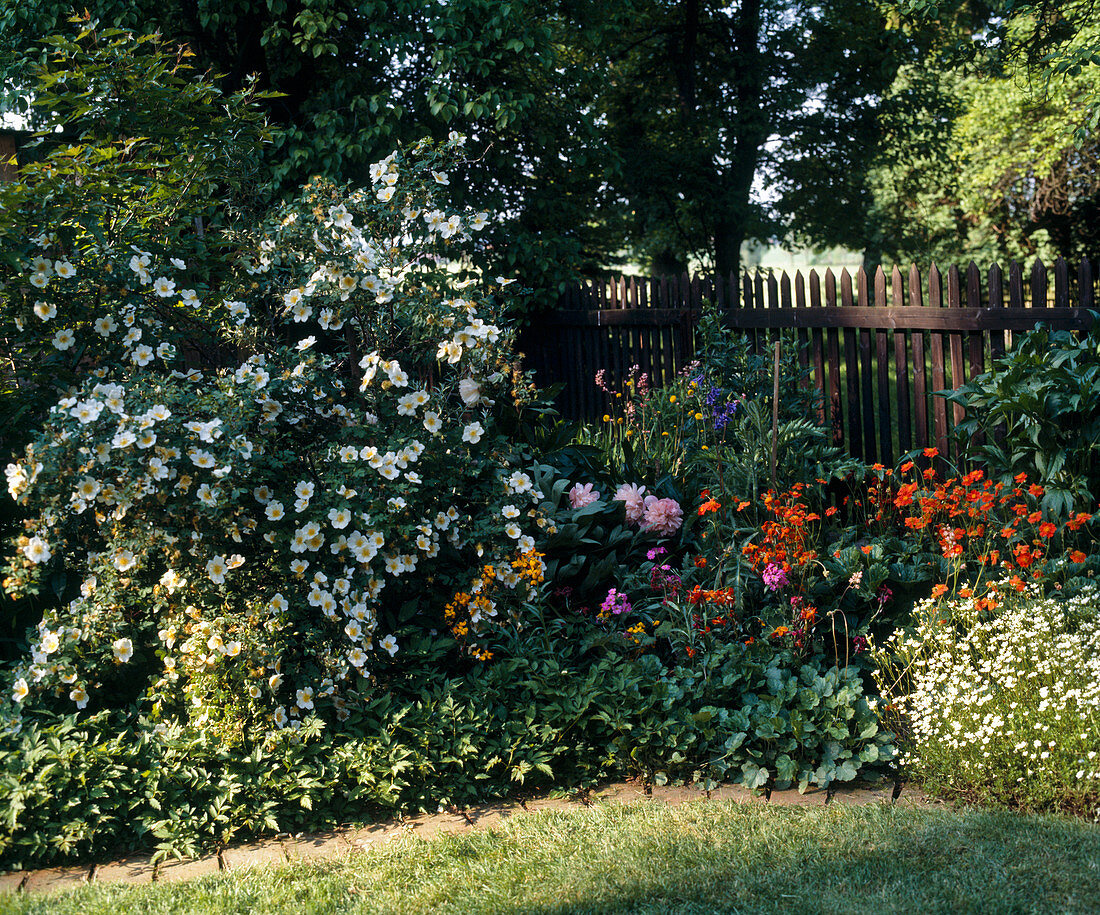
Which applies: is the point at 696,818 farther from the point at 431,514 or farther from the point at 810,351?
the point at 810,351

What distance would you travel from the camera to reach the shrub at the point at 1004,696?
2865 mm

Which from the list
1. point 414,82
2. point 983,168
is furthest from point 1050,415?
point 983,168

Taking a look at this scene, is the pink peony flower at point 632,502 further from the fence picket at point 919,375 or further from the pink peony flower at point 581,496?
the fence picket at point 919,375


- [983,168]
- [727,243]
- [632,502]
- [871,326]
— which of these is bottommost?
[632,502]

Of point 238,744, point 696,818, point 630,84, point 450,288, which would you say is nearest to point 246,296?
point 450,288

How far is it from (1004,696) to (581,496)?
2005 millimetres

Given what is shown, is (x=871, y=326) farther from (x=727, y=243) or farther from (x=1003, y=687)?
(x=727, y=243)

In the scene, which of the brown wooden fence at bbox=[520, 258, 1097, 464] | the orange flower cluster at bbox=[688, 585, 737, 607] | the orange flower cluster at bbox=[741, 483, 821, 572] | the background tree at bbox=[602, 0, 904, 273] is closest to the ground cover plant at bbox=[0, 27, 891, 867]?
the orange flower cluster at bbox=[688, 585, 737, 607]

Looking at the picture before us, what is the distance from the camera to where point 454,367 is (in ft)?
13.6

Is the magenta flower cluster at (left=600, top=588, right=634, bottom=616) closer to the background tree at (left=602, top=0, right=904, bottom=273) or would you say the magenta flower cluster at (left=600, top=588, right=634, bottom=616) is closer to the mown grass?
the mown grass

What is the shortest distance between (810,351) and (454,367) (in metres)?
2.74

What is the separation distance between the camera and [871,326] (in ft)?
18.1

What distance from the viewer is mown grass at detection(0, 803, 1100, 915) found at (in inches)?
97.1

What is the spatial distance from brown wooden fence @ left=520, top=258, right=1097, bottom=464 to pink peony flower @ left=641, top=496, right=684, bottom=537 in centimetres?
153
